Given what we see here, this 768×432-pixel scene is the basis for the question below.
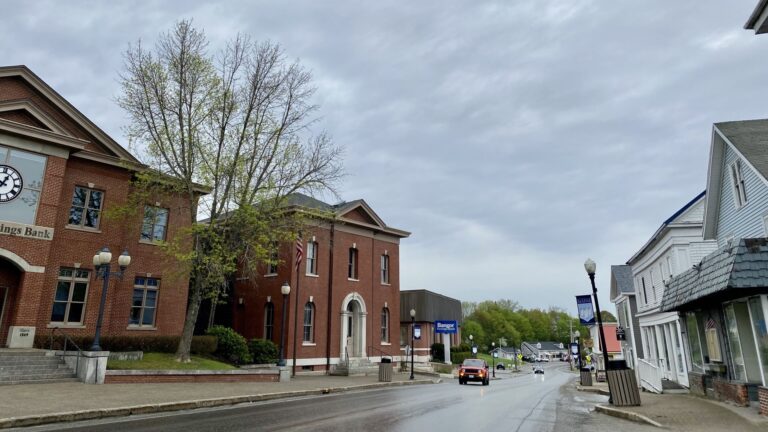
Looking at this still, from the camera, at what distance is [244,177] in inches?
915

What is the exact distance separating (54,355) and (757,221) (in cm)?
2602

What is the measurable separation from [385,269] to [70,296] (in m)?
22.3

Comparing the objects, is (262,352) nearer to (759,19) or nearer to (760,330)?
(760,330)

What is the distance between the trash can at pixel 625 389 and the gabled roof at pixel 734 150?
299 inches

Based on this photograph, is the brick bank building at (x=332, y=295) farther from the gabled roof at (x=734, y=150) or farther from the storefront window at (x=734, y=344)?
the storefront window at (x=734, y=344)

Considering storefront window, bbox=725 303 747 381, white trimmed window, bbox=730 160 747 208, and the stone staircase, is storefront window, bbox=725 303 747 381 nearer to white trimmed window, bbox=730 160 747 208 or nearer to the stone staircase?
white trimmed window, bbox=730 160 747 208

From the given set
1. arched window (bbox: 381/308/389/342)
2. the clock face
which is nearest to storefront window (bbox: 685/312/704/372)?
arched window (bbox: 381/308/389/342)

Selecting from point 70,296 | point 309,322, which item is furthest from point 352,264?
point 70,296

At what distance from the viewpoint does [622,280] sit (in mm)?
41812

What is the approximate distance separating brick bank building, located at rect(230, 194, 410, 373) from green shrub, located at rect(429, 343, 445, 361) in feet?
48.2

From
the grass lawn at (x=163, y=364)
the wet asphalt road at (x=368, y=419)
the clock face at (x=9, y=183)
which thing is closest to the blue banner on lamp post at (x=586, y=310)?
the wet asphalt road at (x=368, y=419)

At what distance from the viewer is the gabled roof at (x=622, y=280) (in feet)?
133

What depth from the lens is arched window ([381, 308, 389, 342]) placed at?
37.7m

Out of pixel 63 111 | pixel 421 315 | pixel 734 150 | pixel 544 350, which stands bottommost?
pixel 544 350
